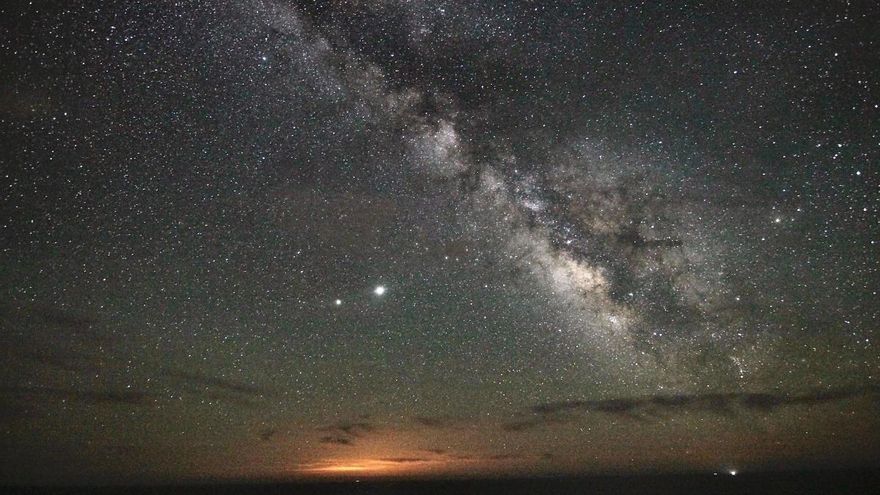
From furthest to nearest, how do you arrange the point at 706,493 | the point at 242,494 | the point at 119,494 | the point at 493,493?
1. the point at 119,494
2. the point at 242,494
3. the point at 493,493
4. the point at 706,493

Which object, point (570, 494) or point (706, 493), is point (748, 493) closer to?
point (706, 493)

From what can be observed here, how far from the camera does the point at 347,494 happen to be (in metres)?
93.6

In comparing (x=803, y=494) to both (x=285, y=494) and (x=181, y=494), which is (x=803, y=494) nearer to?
(x=285, y=494)

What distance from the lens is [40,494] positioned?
110000 millimetres

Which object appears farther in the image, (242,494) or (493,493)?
(242,494)

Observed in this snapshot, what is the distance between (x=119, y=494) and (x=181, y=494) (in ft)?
194

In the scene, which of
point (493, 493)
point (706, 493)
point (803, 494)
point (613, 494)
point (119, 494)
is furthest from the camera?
point (119, 494)

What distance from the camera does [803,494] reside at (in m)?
75.1

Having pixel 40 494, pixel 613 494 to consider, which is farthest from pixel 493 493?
pixel 40 494

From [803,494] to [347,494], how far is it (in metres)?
60.2

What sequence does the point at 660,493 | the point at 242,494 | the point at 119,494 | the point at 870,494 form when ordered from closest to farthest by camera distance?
1. the point at 870,494
2. the point at 660,493
3. the point at 242,494
4. the point at 119,494

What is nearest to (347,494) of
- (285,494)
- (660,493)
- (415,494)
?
(415,494)

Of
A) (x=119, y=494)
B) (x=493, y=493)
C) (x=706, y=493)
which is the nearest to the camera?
(x=706, y=493)

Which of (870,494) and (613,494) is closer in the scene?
(870,494)
